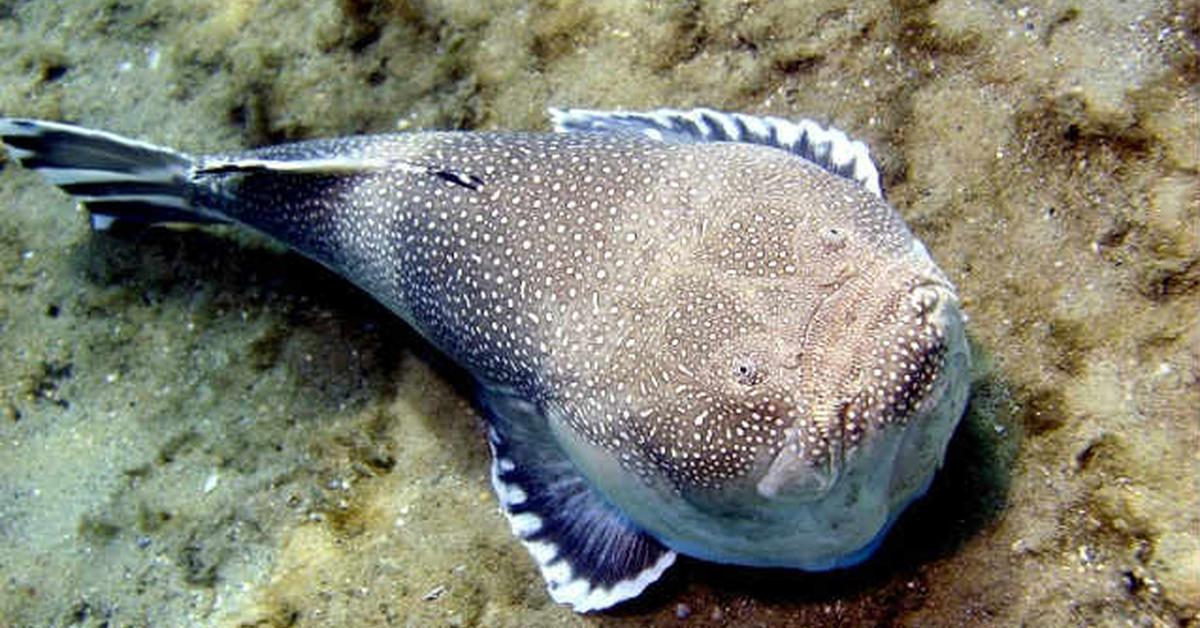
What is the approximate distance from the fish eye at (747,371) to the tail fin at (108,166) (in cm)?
348

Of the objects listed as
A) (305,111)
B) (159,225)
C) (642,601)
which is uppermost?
(305,111)

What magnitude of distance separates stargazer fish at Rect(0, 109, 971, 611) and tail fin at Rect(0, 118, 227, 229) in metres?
0.54

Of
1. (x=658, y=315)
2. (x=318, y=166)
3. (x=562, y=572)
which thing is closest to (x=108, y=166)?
(x=318, y=166)

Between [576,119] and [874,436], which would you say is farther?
[576,119]

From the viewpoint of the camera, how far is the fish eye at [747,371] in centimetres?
309

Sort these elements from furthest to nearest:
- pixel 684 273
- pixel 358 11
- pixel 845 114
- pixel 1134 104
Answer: pixel 358 11, pixel 845 114, pixel 1134 104, pixel 684 273

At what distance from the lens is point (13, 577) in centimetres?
482

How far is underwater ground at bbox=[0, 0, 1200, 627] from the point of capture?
3607 mm

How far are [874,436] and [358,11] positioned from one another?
4211 mm

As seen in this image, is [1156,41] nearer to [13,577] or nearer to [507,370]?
[507,370]

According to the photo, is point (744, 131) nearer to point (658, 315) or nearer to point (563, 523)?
point (658, 315)

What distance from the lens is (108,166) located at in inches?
204

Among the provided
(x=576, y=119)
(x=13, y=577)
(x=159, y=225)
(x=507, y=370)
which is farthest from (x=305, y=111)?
(x=13, y=577)

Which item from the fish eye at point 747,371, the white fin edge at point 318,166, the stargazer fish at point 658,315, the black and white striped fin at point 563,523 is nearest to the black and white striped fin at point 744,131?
the stargazer fish at point 658,315
